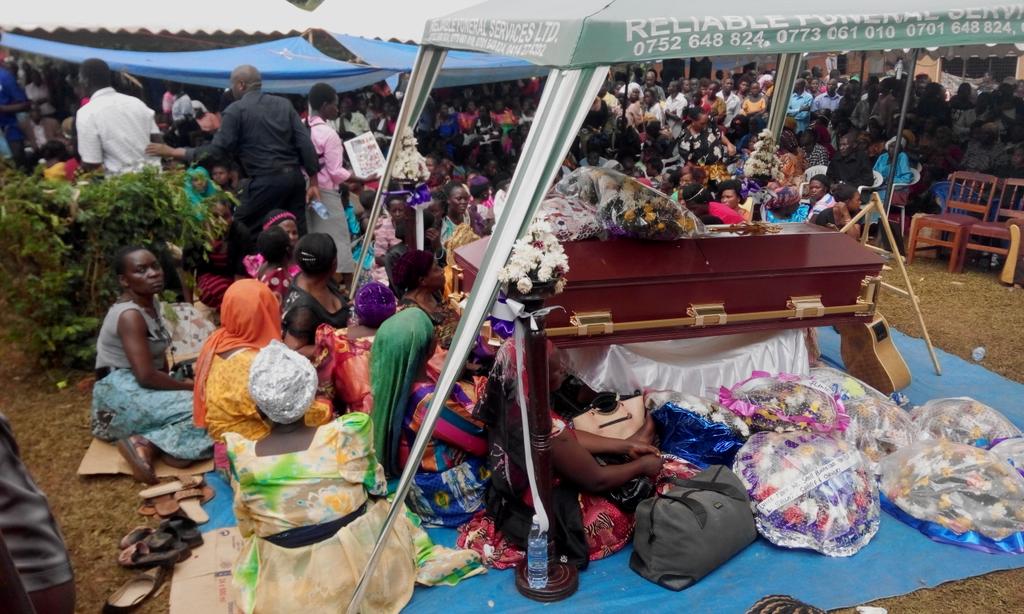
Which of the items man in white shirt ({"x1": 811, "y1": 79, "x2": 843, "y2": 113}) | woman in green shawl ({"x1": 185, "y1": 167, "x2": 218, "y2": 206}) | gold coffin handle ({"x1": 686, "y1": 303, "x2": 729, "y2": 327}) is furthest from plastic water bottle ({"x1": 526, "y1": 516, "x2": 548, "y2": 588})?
man in white shirt ({"x1": 811, "y1": 79, "x2": 843, "y2": 113})

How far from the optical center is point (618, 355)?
4.64 m

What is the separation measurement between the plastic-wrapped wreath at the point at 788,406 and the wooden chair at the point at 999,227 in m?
5.24

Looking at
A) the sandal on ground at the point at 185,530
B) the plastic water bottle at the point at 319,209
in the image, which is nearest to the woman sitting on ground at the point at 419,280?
the sandal on ground at the point at 185,530

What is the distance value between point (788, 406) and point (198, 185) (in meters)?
4.96

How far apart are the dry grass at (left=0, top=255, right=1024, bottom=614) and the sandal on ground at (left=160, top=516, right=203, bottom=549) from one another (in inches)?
10.6

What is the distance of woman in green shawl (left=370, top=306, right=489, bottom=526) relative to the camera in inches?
147

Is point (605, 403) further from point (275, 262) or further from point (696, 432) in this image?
point (275, 262)

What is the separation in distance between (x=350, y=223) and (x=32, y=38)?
22.0ft

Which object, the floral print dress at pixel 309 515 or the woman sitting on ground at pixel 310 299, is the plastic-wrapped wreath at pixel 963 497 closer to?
the floral print dress at pixel 309 515

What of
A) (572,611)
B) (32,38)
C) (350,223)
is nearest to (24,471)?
(572,611)

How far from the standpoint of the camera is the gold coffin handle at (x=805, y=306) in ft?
15.6

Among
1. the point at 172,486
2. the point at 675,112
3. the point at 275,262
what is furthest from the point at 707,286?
the point at 675,112

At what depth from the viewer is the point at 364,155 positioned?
7.75m

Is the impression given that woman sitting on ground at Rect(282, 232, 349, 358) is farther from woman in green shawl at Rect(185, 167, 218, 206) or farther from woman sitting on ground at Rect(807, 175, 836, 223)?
woman sitting on ground at Rect(807, 175, 836, 223)
